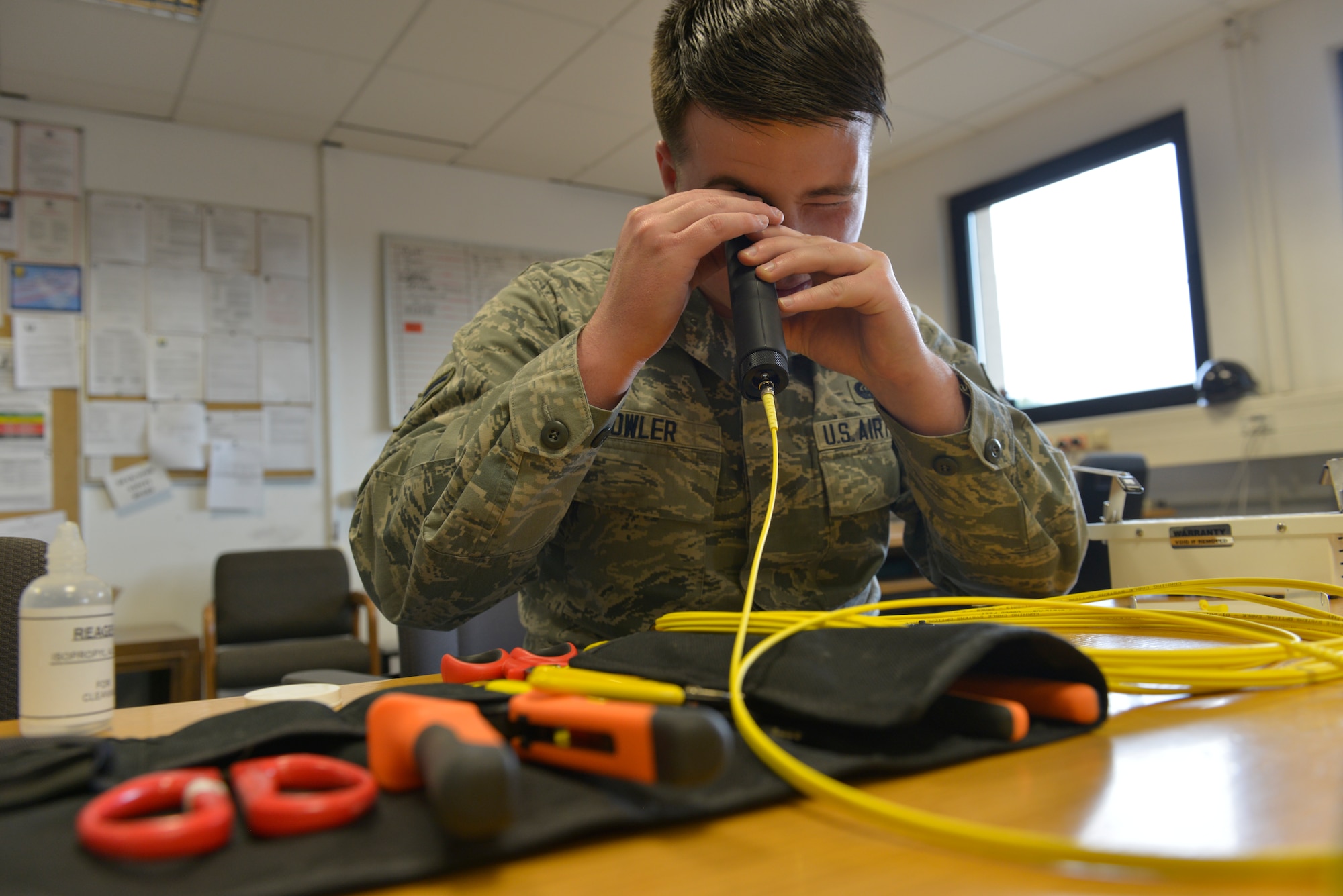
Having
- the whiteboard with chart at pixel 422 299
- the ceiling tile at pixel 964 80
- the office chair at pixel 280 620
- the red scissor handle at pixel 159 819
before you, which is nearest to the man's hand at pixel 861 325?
the red scissor handle at pixel 159 819

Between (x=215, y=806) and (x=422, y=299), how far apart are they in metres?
3.80

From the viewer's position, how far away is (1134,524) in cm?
104

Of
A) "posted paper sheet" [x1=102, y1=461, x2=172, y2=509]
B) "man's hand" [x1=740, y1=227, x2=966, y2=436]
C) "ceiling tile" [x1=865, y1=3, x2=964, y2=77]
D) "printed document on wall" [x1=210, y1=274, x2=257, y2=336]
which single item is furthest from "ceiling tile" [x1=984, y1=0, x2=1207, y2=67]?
"posted paper sheet" [x1=102, y1=461, x2=172, y2=509]

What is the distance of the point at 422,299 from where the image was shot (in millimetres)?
3895

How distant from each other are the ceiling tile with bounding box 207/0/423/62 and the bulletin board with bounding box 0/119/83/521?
0.95 meters

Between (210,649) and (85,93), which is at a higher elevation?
(85,93)

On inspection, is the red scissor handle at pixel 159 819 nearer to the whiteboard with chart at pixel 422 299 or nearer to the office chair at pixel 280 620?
the office chair at pixel 280 620

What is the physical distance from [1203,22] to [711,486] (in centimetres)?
323

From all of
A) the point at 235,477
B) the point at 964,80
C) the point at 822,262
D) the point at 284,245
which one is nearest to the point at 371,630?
the point at 235,477

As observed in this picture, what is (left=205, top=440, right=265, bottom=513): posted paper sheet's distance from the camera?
3389mm

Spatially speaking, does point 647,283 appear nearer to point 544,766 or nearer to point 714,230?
point 714,230

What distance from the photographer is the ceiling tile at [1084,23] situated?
2912 mm

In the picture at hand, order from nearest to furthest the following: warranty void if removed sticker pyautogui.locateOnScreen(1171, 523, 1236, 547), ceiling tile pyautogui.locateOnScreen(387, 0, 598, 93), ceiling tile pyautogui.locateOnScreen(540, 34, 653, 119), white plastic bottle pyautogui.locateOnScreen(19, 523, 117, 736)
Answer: white plastic bottle pyautogui.locateOnScreen(19, 523, 117, 736) < warranty void if removed sticker pyautogui.locateOnScreen(1171, 523, 1236, 547) < ceiling tile pyautogui.locateOnScreen(387, 0, 598, 93) < ceiling tile pyautogui.locateOnScreen(540, 34, 653, 119)

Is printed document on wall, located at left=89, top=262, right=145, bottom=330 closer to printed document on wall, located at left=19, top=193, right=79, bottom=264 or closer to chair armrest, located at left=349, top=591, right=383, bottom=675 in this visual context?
printed document on wall, located at left=19, top=193, right=79, bottom=264
